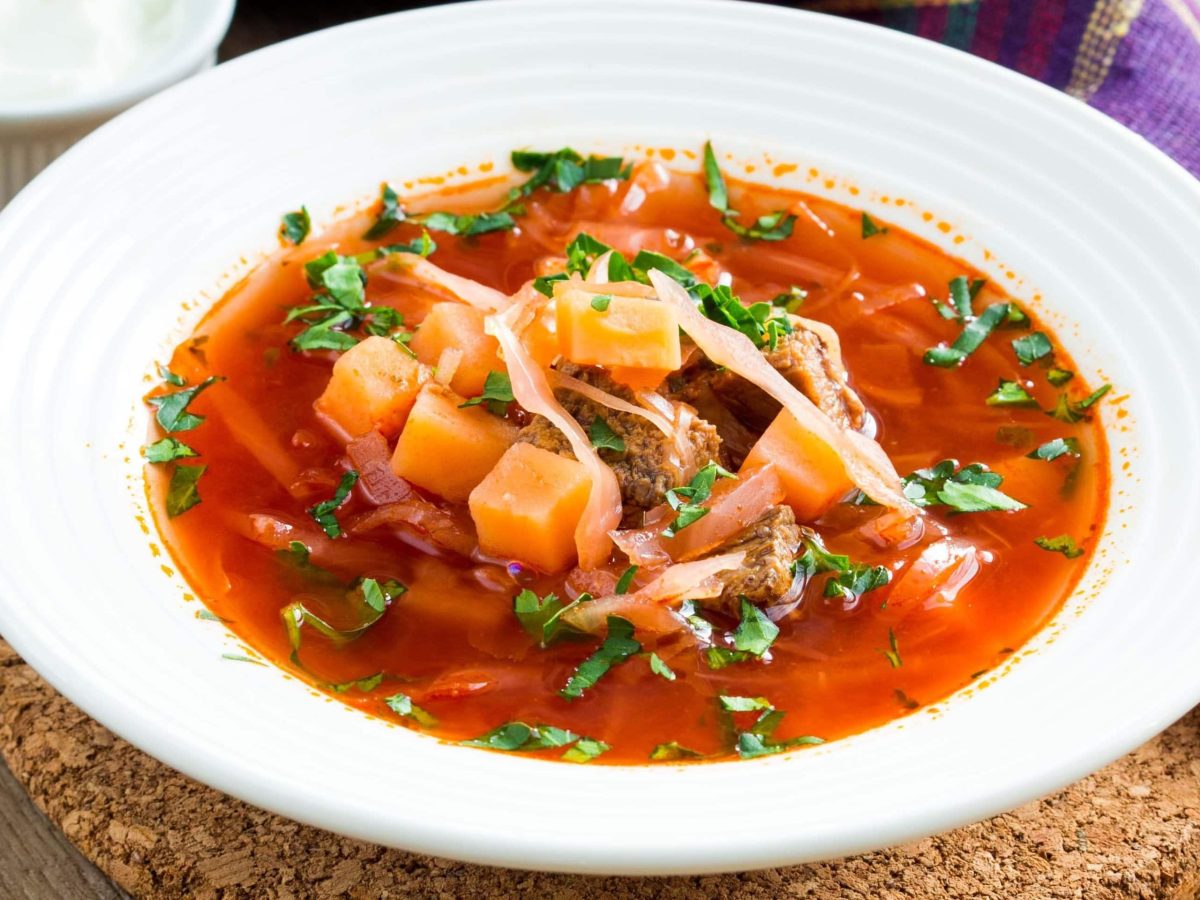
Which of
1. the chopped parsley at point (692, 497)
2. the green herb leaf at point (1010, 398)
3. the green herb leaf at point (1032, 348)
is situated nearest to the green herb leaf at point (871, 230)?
the green herb leaf at point (1032, 348)

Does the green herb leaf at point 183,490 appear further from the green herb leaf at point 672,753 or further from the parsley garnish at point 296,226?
the green herb leaf at point 672,753

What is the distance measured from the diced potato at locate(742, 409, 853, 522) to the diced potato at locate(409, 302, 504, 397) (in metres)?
0.86

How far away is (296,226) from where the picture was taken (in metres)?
5.05

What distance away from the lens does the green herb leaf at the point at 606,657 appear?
3619mm

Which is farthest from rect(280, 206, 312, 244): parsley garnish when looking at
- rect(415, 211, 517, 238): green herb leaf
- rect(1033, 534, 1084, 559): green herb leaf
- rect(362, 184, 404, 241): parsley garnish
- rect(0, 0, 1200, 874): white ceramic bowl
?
rect(1033, 534, 1084, 559): green herb leaf

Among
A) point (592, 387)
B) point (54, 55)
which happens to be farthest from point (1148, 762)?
point (54, 55)

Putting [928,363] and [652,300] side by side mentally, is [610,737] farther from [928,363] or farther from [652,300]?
[928,363]

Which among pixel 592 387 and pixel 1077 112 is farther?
pixel 1077 112

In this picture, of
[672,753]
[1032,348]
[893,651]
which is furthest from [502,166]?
[672,753]

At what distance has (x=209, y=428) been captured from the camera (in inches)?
174

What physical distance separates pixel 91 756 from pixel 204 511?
768mm

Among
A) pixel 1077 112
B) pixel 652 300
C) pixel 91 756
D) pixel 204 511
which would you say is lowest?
pixel 91 756

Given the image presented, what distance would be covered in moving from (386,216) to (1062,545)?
8.75ft

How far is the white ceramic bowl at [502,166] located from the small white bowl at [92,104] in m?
0.52
